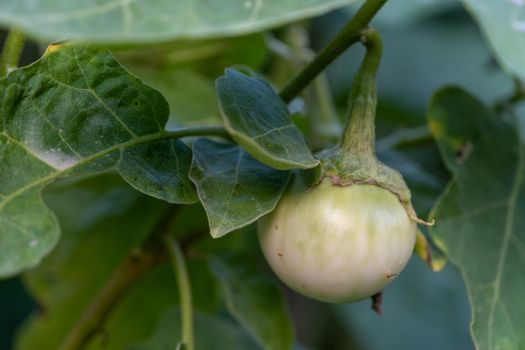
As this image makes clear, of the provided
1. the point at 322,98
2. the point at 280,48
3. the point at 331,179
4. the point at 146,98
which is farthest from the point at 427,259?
the point at 280,48

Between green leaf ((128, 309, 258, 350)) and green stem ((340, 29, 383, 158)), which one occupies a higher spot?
green stem ((340, 29, 383, 158))

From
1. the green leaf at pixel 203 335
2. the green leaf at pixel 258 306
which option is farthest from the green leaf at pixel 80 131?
the green leaf at pixel 203 335

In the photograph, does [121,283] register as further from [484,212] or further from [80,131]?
[484,212]

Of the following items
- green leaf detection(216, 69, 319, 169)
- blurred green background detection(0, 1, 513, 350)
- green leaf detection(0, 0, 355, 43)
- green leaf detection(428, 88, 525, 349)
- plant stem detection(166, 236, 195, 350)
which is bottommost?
blurred green background detection(0, 1, 513, 350)

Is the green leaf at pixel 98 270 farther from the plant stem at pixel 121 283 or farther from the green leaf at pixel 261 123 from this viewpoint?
the green leaf at pixel 261 123

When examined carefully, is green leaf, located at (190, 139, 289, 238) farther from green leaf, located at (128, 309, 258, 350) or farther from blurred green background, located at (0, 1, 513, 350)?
green leaf, located at (128, 309, 258, 350)

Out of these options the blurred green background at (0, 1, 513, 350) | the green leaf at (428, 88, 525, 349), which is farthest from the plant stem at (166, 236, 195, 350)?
the green leaf at (428, 88, 525, 349)
